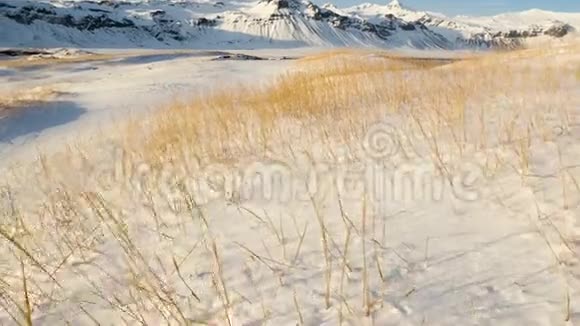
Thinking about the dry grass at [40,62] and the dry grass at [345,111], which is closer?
the dry grass at [345,111]

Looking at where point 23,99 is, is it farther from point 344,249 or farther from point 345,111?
point 344,249

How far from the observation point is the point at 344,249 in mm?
2072

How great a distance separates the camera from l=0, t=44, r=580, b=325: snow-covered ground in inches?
64.5

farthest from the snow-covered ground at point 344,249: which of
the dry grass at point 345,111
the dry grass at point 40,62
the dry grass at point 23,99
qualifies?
the dry grass at point 40,62

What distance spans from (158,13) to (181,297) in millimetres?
211108

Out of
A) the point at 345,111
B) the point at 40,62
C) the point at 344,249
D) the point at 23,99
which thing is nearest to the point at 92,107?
the point at 23,99

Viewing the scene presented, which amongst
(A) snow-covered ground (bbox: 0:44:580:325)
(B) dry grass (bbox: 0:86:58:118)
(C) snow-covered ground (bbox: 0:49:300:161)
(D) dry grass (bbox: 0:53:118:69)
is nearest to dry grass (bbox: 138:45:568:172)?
(A) snow-covered ground (bbox: 0:44:580:325)

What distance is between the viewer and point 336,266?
1952 mm

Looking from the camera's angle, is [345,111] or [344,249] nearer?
[344,249]

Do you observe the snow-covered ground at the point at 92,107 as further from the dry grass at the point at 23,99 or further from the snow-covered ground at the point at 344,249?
the snow-covered ground at the point at 344,249

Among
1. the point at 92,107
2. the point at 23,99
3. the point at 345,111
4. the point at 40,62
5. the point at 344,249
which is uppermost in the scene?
the point at 40,62

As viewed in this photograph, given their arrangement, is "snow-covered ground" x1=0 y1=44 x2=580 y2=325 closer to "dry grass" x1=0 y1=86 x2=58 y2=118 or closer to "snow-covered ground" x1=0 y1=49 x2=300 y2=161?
"snow-covered ground" x1=0 y1=49 x2=300 y2=161

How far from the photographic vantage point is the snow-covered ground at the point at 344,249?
1.64 meters

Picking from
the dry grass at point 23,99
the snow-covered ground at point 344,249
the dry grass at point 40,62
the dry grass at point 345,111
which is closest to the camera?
the snow-covered ground at point 344,249
